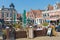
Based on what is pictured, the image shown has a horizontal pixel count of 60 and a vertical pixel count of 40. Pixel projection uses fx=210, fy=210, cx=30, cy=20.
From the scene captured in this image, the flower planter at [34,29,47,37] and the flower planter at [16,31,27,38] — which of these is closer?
the flower planter at [16,31,27,38]

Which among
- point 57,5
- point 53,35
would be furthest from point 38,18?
point 53,35

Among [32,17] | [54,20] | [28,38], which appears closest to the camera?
[28,38]

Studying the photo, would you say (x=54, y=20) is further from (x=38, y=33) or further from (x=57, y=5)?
(x=38, y=33)

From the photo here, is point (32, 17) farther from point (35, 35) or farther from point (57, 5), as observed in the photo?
point (35, 35)

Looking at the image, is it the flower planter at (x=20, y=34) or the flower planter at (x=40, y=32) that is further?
the flower planter at (x=40, y=32)

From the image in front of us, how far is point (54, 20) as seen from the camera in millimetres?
61281

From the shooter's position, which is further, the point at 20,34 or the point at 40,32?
Answer: the point at 40,32

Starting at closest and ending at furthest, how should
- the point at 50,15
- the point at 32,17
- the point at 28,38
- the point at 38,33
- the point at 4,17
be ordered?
the point at 28,38 < the point at 38,33 < the point at 50,15 < the point at 4,17 < the point at 32,17

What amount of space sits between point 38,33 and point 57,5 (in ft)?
153

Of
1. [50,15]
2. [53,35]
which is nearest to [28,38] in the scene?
[53,35]

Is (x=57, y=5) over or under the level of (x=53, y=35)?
over

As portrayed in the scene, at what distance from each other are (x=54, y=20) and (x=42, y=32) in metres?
38.1

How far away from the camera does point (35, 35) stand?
22922 millimetres

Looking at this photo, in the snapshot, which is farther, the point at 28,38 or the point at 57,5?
the point at 57,5
